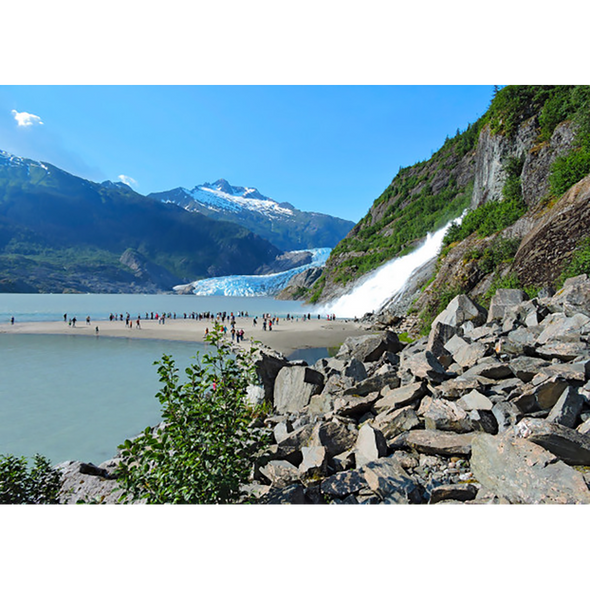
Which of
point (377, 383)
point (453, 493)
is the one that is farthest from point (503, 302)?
point (453, 493)

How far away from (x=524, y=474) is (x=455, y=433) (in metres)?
1.73

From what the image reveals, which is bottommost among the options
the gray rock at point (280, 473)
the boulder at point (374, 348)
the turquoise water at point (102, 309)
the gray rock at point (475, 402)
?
the gray rock at point (280, 473)

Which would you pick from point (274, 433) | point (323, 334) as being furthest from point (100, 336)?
point (274, 433)

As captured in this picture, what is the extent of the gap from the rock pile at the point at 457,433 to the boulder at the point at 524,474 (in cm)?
1

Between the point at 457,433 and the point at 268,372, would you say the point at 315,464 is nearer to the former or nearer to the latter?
the point at 457,433

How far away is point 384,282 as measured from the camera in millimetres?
58250

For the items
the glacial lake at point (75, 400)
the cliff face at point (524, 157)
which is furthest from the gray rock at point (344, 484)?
the cliff face at point (524, 157)

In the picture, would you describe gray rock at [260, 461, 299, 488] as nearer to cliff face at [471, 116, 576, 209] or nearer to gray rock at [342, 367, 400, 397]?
gray rock at [342, 367, 400, 397]

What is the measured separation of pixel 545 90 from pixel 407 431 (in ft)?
108

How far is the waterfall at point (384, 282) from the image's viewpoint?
51.0 metres

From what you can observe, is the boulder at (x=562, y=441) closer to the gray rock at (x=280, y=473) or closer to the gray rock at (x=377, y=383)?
the gray rock at (x=280, y=473)

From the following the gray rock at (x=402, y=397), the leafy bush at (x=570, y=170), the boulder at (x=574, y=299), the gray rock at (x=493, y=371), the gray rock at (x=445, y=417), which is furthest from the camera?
the leafy bush at (x=570, y=170)

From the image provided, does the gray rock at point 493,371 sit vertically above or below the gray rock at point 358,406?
above
